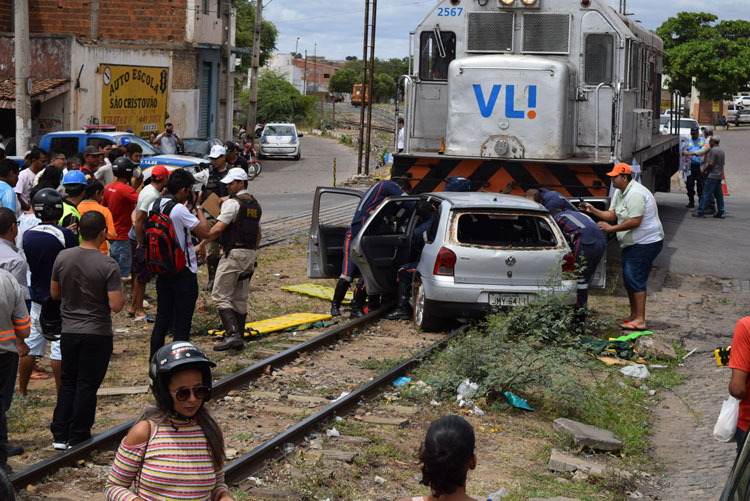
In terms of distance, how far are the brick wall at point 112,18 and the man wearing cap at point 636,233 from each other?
92.9 feet

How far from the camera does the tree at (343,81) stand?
14975cm

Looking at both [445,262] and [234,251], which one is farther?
[445,262]

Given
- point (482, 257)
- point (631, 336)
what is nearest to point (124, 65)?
point (482, 257)

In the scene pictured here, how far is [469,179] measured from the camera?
15.3 metres

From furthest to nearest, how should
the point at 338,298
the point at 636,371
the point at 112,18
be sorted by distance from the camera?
the point at 112,18
the point at 338,298
the point at 636,371

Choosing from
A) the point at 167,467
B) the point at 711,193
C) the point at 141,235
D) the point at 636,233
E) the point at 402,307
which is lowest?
the point at 402,307

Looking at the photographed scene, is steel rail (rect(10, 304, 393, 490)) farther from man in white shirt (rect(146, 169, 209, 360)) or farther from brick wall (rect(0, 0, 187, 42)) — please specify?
brick wall (rect(0, 0, 187, 42))

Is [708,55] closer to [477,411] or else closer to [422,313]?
[422,313]

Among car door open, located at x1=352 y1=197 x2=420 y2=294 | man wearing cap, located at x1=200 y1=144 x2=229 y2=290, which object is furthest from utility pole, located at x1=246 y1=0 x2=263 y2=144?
car door open, located at x1=352 y1=197 x2=420 y2=294

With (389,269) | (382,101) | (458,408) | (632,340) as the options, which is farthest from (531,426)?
(382,101)

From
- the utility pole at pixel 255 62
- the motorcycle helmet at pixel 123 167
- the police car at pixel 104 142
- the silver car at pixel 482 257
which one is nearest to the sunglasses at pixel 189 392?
the silver car at pixel 482 257

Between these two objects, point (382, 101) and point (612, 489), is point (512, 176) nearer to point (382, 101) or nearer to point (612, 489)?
point (612, 489)

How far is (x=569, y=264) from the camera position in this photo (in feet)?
37.0

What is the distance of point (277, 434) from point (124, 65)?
91.5 ft
